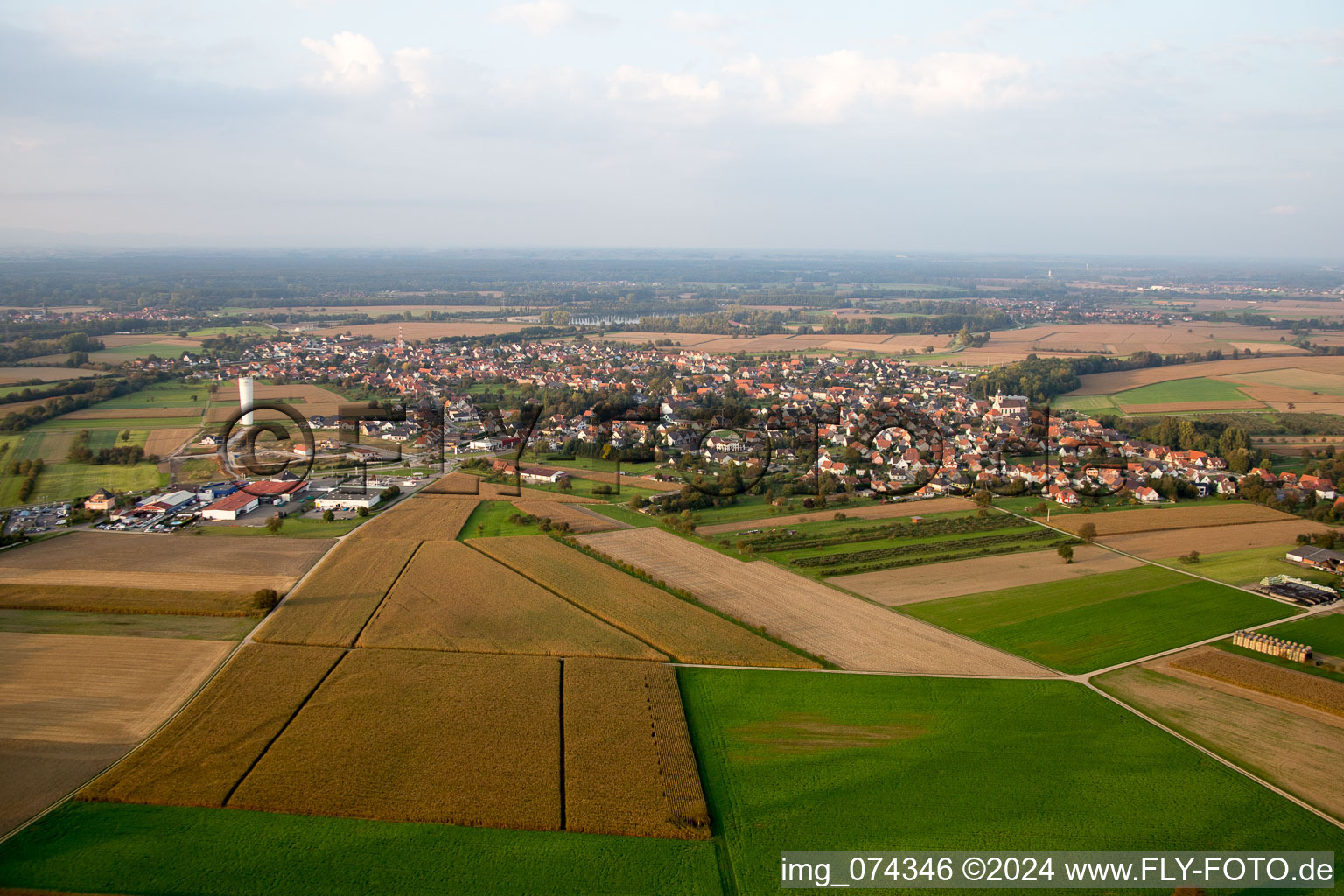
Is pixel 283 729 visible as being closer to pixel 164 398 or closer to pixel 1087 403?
pixel 164 398

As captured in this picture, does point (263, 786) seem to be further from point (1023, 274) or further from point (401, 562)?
point (1023, 274)

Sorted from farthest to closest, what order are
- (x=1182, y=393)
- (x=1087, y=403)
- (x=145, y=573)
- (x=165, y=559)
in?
(x=1182, y=393), (x=1087, y=403), (x=165, y=559), (x=145, y=573)

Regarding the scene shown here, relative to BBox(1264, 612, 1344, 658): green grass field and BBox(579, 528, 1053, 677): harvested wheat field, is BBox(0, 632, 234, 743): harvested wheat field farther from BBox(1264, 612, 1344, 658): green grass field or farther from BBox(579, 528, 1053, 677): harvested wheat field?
BBox(1264, 612, 1344, 658): green grass field

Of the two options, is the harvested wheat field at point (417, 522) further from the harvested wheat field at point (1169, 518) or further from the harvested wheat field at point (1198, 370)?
the harvested wheat field at point (1198, 370)

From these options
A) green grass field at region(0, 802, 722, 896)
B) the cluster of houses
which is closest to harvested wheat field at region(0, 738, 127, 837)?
green grass field at region(0, 802, 722, 896)

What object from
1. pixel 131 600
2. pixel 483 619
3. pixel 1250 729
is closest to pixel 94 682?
pixel 131 600

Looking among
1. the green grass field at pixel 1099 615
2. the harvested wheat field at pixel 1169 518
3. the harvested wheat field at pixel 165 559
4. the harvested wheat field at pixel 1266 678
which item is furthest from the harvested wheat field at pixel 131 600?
the harvested wheat field at pixel 1169 518

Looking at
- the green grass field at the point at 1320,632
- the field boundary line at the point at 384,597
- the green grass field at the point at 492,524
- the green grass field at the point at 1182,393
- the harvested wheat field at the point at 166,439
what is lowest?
the green grass field at the point at 1320,632
